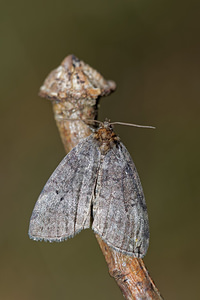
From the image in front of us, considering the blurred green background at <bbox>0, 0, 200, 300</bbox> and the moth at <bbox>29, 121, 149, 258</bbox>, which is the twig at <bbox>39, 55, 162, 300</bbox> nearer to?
the moth at <bbox>29, 121, 149, 258</bbox>

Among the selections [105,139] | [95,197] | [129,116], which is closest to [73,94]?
[105,139]

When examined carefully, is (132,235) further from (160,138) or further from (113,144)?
(160,138)

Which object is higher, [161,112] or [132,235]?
[161,112]

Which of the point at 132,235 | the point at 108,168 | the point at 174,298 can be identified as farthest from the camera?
the point at 174,298

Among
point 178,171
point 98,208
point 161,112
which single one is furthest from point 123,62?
point 98,208

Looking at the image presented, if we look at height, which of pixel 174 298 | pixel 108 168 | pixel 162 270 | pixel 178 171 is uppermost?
pixel 108 168

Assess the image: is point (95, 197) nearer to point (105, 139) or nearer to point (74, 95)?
point (105, 139)

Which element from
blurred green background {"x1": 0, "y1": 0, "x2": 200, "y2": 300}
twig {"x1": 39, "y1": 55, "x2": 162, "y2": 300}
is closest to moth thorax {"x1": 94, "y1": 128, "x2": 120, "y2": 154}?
twig {"x1": 39, "y1": 55, "x2": 162, "y2": 300}

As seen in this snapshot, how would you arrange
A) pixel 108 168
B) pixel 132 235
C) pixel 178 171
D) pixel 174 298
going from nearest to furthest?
pixel 132 235, pixel 108 168, pixel 174 298, pixel 178 171
